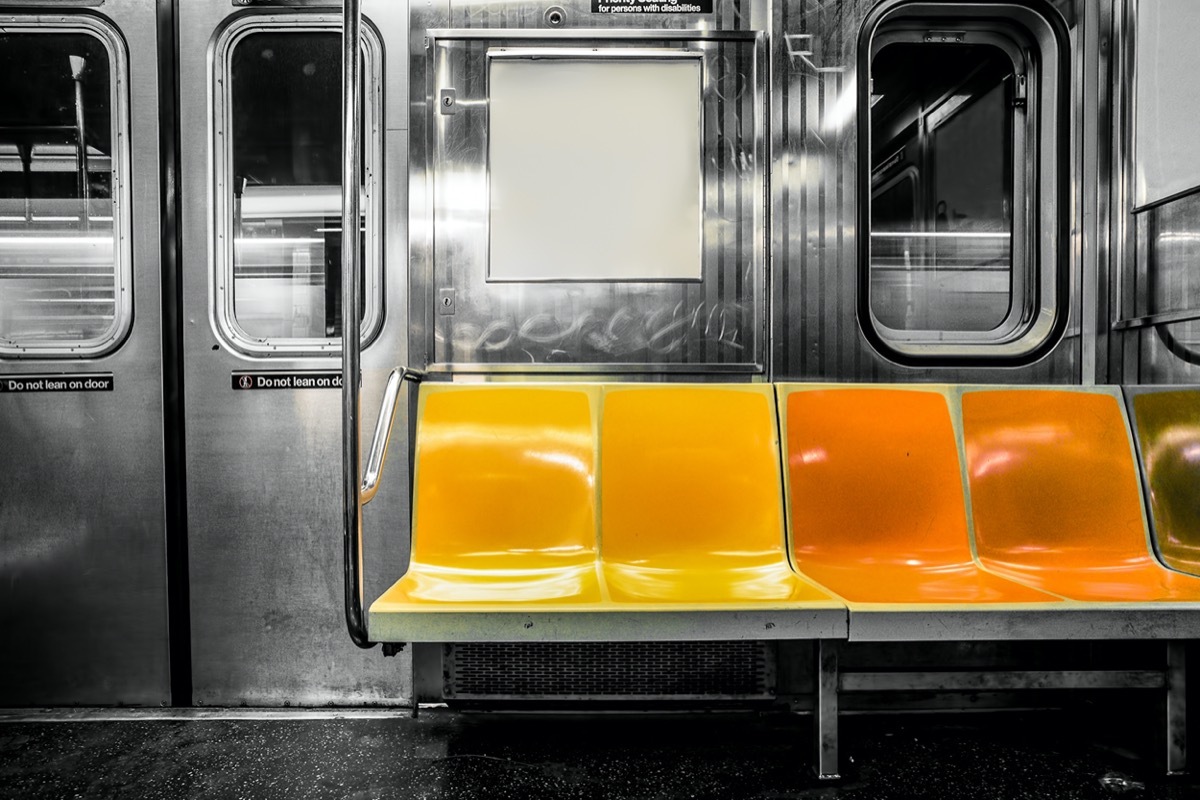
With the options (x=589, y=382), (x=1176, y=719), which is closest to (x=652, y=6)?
(x=589, y=382)

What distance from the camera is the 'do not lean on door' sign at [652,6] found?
247 cm

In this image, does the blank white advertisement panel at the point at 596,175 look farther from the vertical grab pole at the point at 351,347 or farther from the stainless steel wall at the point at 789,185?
the vertical grab pole at the point at 351,347

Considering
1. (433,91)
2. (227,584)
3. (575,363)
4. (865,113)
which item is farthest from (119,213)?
(865,113)

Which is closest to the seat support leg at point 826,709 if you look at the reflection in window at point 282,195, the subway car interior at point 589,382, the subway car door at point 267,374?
the subway car interior at point 589,382

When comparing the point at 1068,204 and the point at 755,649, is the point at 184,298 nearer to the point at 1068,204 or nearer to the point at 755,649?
the point at 755,649

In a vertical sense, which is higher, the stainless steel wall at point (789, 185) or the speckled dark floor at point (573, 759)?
the stainless steel wall at point (789, 185)

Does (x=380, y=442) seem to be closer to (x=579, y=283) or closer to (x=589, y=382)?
(x=589, y=382)

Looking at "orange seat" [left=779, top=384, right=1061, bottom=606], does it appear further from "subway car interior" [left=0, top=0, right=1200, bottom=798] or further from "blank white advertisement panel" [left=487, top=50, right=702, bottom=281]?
"blank white advertisement panel" [left=487, top=50, right=702, bottom=281]

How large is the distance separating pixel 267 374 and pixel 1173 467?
2.96 meters

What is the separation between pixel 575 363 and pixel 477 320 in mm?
363

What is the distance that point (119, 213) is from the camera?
8.59 ft

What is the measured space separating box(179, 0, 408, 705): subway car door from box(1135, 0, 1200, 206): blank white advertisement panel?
2.55 metres

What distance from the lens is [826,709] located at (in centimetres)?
190

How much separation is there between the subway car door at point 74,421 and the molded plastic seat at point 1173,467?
3297 millimetres
